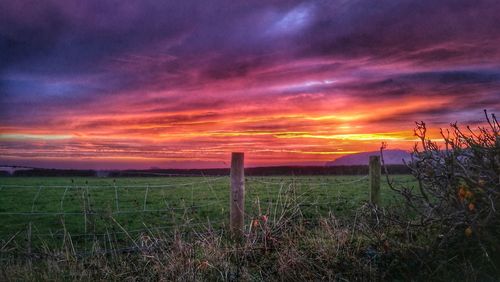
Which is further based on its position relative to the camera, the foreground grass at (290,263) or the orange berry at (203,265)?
the orange berry at (203,265)

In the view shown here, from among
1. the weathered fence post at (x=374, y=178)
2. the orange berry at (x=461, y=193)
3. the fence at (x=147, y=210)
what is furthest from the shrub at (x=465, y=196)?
the weathered fence post at (x=374, y=178)

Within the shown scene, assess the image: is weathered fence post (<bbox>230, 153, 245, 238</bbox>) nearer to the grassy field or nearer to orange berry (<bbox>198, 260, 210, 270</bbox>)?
the grassy field

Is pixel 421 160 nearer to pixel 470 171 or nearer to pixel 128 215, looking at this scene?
pixel 470 171

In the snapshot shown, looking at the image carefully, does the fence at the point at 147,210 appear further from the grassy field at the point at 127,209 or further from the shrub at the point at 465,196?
the shrub at the point at 465,196

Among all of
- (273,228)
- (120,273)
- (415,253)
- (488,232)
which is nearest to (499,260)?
(488,232)

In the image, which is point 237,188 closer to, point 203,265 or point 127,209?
point 203,265

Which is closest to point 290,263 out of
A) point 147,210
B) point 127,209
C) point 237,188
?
point 237,188

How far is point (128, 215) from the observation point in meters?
17.8

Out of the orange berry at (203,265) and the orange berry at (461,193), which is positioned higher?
the orange berry at (461,193)

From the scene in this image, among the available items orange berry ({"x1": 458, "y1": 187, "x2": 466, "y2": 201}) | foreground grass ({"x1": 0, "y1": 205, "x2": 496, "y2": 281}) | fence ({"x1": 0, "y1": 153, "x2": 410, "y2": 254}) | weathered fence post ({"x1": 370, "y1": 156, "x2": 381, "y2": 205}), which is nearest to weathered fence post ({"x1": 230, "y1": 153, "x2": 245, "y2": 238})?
fence ({"x1": 0, "y1": 153, "x2": 410, "y2": 254})

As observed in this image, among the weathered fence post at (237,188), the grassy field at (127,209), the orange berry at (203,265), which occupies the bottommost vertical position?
the grassy field at (127,209)

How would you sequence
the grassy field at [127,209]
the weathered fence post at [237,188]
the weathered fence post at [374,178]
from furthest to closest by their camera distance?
the grassy field at [127,209] < the weathered fence post at [374,178] < the weathered fence post at [237,188]

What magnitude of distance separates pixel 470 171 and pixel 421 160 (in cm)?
63

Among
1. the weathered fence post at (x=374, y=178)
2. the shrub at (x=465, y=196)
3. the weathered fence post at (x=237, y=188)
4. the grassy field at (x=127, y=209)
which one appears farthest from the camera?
the grassy field at (x=127, y=209)
